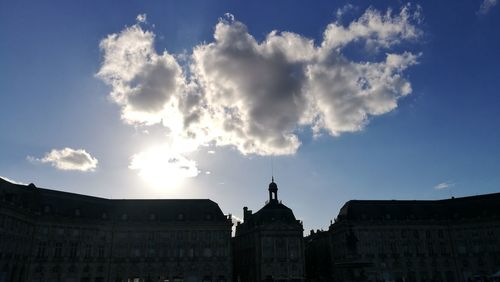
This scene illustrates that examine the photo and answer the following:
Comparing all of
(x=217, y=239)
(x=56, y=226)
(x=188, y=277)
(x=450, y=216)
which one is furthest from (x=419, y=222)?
(x=56, y=226)

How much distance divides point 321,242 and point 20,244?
72241 mm

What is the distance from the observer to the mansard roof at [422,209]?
94.7 metres

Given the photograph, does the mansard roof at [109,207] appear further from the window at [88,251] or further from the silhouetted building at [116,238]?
the window at [88,251]

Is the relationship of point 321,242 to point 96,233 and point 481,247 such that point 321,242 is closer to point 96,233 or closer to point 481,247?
point 481,247

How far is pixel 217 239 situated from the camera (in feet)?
290

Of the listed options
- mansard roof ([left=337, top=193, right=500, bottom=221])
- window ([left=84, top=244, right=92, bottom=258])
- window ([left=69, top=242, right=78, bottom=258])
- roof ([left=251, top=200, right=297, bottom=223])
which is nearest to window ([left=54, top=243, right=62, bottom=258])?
window ([left=69, top=242, right=78, bottom=258])

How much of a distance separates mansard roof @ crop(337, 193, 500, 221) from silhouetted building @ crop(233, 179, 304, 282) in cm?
1345

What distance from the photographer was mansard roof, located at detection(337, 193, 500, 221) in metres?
94.7

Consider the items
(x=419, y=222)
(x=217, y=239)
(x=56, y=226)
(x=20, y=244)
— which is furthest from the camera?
(x=419, y=222)

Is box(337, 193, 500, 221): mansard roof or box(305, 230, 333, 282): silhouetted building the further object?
box(305, 230, 333, 282): silhouetted building

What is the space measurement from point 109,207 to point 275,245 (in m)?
34.4

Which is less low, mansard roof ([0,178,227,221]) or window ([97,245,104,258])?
mansard roof ([0,178,227,221])

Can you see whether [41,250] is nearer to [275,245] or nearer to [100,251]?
[100,251]

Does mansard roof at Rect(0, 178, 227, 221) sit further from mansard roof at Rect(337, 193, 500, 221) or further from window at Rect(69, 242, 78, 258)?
mansard roof at Rect(337, 193, 500, 221)
